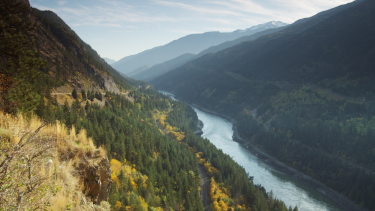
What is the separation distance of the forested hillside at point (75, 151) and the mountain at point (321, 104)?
36.0 metres

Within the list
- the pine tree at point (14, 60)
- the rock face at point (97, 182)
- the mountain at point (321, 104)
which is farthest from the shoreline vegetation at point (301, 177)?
the pine tree at point (14, 60)

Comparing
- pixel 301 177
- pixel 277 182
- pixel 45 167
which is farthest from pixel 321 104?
pixel 45 167

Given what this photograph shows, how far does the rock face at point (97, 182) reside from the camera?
10.3m

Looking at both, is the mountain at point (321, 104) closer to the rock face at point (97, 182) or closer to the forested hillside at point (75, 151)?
the forested hillside at point (75, 151)

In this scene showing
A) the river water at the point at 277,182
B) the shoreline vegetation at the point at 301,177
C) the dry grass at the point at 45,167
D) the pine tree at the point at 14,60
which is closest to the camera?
the dry grass at the point at 45,167

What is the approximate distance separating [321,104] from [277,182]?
62.8 m

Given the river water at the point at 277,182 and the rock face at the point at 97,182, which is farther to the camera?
the river water at the point at 277,182

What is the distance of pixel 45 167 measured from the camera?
→ 329 inches

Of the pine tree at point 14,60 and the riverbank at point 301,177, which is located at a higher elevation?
the pine tree at point 14,60

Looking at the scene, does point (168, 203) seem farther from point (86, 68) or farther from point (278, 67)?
point (278, 67)

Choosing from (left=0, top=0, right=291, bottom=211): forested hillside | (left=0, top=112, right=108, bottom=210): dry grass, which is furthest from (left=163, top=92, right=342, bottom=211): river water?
(left=0, top=112, right=108, bottom=210): dry grass

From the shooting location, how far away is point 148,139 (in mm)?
57750

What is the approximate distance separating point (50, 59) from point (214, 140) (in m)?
75.6

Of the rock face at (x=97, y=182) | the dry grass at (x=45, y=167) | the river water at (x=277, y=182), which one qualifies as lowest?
the river water at (x=277, y=182)
